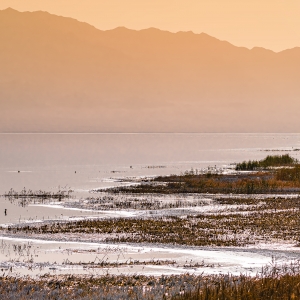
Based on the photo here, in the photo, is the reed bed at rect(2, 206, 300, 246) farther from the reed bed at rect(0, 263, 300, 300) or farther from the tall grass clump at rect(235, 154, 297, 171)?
the tall grass clump at rect(235, 154, 297, 171)

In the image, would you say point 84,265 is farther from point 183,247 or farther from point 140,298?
point 140,298

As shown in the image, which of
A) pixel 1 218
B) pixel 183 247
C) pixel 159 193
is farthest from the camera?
pixel 159 193

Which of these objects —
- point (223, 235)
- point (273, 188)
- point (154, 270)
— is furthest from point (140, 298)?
point (273, 188)

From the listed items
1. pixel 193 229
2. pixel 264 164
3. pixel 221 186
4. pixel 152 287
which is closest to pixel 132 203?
pixel 193 229

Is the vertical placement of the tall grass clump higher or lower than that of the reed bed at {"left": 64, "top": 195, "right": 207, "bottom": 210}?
higher

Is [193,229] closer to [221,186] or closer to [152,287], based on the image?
[152,287]

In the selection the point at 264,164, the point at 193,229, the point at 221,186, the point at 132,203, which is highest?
the point at 264,164

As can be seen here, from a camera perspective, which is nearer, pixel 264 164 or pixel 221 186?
pixel 221 186

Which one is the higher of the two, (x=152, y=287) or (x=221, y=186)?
(x=221, y=186)

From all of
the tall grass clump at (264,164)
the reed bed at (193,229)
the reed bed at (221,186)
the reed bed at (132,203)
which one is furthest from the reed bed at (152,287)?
the tall grass clump at (264,164)

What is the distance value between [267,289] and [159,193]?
41.8 metres

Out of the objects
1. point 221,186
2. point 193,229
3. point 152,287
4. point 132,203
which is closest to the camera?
point 152,287

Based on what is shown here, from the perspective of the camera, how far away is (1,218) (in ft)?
132

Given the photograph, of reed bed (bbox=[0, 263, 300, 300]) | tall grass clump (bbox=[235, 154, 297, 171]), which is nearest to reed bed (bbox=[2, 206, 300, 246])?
reed bed (bbox=[0, 263, 300, 300])
